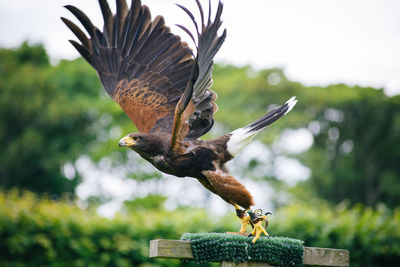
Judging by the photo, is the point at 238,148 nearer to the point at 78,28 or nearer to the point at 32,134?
the point at 78,28

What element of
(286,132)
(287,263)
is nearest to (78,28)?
(287,263)

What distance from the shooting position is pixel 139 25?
548 centimetres

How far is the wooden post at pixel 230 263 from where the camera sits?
12.0 feet

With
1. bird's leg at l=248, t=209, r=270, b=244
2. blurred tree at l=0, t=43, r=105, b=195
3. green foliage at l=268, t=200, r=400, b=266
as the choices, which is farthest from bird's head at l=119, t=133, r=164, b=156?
blurred tree at l=0, t=43, r=105, b=195

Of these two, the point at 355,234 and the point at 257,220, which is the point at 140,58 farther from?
the point at 355,234

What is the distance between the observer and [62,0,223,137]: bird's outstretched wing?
5359mm

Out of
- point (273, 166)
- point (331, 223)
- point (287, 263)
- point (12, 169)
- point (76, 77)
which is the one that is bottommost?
point (287, 263)

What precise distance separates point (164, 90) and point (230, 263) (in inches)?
91.8

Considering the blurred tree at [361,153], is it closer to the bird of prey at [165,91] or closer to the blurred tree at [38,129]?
the blurred tree at [38,129]

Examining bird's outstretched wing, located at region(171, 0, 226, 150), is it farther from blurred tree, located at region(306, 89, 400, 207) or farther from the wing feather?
blurred tree, located at region(306, 89, 400, 207)

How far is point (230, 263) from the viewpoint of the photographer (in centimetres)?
383

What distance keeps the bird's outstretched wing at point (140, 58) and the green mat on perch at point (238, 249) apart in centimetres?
177

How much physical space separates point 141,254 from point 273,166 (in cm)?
2040

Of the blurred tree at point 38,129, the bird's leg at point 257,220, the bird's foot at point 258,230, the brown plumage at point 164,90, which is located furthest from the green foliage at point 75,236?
the blurred tree at point 38,129
